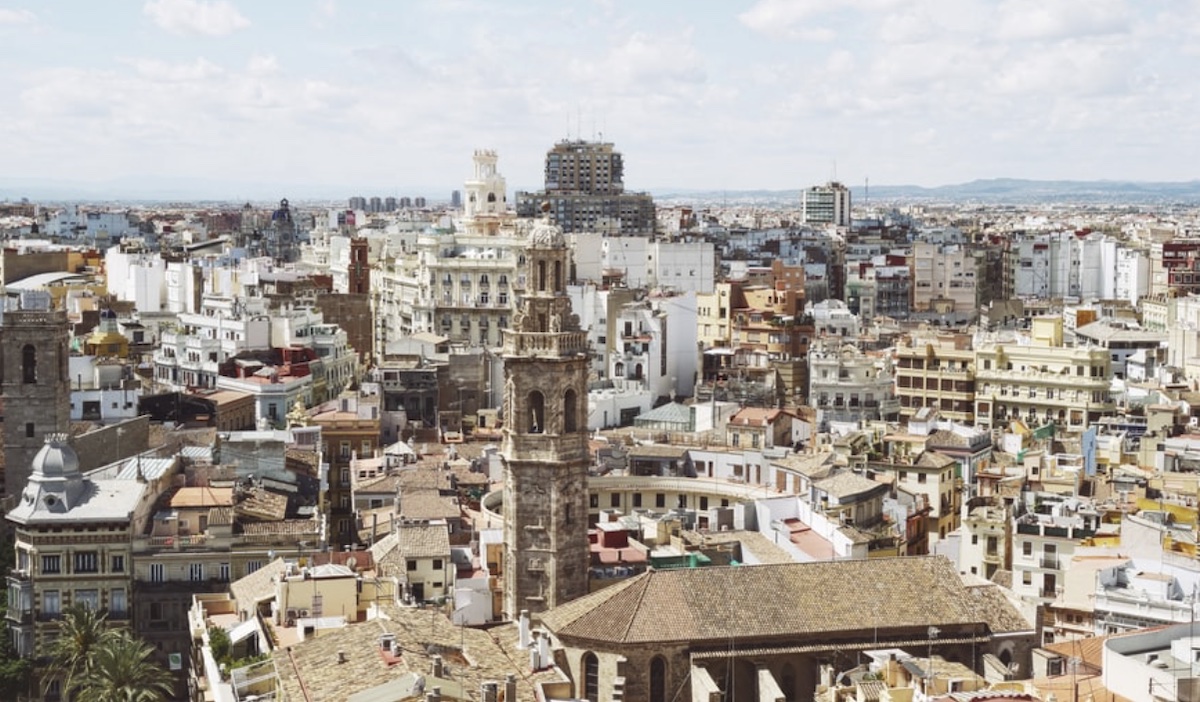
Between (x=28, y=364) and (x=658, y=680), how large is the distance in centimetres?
3169

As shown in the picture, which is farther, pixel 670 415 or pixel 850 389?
pixel 850 389

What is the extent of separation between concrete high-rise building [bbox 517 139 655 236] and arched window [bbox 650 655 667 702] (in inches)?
5678

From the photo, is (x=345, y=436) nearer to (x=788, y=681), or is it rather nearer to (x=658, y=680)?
(x=658, y=680)

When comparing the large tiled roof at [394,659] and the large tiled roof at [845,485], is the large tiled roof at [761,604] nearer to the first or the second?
the large tiled roof at [394,659]

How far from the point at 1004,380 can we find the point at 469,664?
53.4 meters

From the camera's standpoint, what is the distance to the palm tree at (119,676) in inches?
1625

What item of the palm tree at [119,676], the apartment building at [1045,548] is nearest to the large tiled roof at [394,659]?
the palm tree at [119,676]

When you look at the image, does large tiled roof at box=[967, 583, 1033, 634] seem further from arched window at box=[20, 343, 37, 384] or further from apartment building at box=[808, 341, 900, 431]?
apartment building at box=[808, 341, 900, 431]

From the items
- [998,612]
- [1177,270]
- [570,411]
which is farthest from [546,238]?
[1177,270]

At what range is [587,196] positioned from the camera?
191 meters

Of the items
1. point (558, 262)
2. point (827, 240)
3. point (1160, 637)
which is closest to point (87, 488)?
point (558, 262)

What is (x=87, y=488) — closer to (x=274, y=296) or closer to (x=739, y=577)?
(x=739, y=577)

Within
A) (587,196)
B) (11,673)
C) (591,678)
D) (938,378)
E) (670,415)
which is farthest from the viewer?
(587,196)

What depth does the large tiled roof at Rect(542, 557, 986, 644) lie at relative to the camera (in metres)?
37.2
